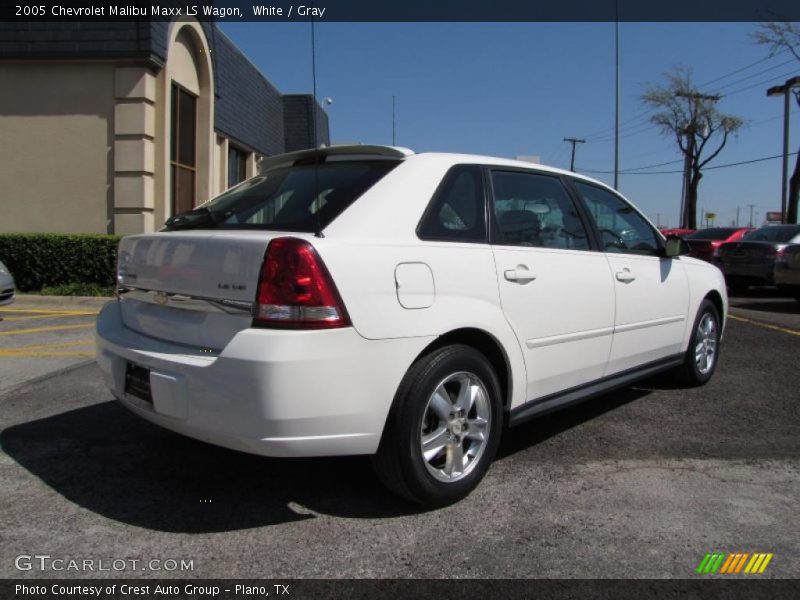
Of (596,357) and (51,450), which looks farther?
(596,357)

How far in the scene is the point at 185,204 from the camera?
1388 cm

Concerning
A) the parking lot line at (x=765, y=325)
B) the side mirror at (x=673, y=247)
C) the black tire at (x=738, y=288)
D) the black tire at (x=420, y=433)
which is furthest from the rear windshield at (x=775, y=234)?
the black tire at (x=420, y=433)

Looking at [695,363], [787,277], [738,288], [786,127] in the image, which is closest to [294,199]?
[695,363]

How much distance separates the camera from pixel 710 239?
663 inches

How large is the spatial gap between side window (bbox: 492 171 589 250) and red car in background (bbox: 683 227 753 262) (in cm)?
1331

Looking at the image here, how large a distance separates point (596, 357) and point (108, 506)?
274 centimetres

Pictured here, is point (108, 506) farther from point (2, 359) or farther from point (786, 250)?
point (786, 250)

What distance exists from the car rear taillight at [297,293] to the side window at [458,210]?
62 centimetres

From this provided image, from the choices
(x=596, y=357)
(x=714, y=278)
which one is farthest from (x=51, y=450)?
(x=714, y=278)

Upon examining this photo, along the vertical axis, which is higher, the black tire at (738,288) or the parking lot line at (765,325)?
the black tire at (738,288)

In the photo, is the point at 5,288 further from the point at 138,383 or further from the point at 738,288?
the point at 738,288

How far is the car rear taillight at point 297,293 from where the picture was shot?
8.40 feet

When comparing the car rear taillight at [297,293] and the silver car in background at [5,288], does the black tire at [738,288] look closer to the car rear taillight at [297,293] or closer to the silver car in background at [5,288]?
the silver car in background at [5,288]

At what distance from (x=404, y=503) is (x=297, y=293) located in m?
1.17
